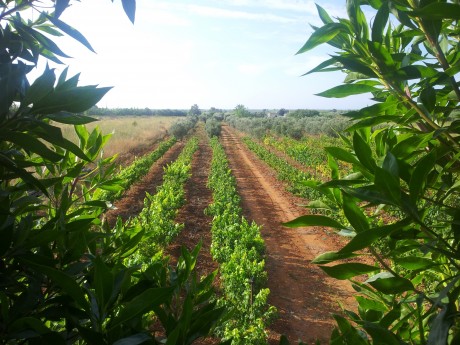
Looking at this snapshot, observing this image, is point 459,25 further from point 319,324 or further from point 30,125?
point 319,324

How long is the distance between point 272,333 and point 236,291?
96cm

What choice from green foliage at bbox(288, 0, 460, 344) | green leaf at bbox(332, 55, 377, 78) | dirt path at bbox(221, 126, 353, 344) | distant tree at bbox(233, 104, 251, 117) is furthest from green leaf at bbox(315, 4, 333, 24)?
distant tree at bbox(233, 104, 251, 117)

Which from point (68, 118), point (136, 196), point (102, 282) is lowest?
point (136, 196)

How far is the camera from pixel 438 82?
31.4 inches

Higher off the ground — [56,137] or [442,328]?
[56,137]

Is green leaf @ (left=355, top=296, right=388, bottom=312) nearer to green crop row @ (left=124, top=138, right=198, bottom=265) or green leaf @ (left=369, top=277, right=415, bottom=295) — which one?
green leaf @ (left=369, top=277, right=415, bottom=295)

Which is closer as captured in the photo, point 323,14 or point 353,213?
point 353,213

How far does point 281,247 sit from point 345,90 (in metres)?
8.05

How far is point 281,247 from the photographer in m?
Answer: 8.66

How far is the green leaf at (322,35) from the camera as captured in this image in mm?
841

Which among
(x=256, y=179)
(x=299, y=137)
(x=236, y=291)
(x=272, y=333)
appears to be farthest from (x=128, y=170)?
(x=299, y=137)

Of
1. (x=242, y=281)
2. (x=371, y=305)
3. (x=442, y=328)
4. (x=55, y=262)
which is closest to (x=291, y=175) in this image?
(x=242, y=281)

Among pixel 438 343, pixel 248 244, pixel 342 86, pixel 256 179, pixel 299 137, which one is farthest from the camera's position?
pixel 299 137

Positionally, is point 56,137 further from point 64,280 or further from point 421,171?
point 421,171
